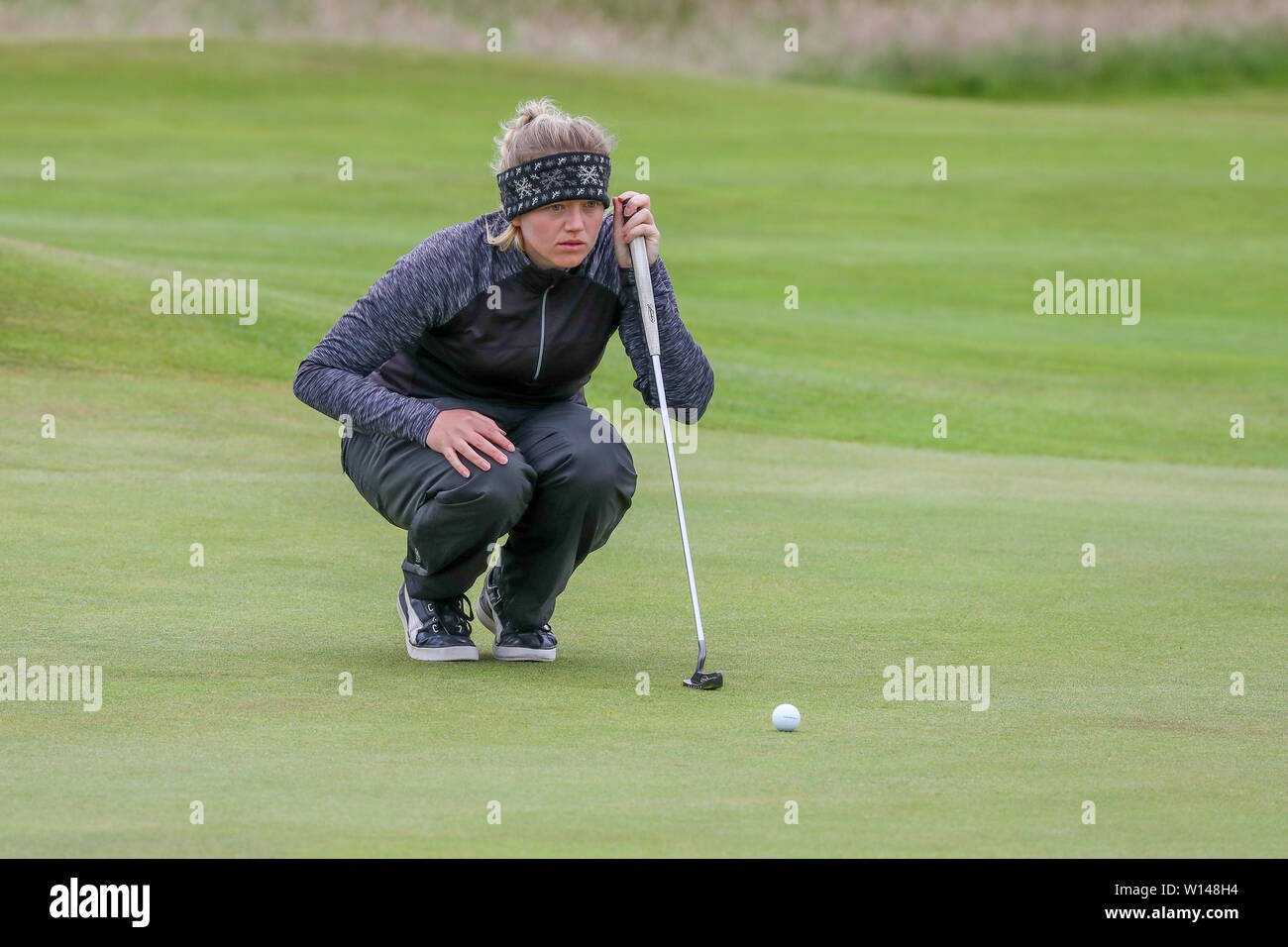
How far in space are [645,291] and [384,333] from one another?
79cm

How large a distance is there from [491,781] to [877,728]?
1.18m

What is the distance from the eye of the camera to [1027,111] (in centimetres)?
4484

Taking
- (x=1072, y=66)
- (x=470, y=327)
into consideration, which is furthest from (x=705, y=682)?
(x=1072, y=66)

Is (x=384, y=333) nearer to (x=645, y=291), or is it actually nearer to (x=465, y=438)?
(x=465, y=438)

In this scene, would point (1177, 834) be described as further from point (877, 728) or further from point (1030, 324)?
point (1030, 324)

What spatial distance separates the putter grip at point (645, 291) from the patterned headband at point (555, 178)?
0.21m

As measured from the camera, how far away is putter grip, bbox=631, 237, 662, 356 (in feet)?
19.8

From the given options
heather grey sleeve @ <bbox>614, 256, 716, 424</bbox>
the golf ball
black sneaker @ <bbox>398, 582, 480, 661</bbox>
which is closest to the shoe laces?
black sneaker @ <bbox>398, 582, 480, 661</bbox>

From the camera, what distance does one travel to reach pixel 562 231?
5.95 meters

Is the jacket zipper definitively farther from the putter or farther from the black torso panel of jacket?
the putter

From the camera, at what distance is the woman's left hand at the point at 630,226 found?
19.8ft

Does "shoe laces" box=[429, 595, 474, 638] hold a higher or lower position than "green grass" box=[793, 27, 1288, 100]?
lower

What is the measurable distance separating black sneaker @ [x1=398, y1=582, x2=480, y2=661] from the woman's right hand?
23.3 inches

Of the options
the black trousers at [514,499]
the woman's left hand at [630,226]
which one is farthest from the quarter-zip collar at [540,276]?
the black trousers at [514,499]
